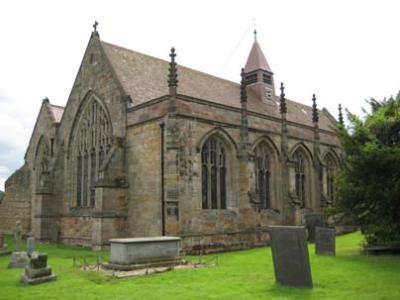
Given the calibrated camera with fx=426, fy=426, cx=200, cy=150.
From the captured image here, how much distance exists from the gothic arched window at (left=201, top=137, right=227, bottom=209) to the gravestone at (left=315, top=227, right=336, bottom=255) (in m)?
6.46

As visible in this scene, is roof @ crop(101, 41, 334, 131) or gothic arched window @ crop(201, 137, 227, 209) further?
roof @ crop(101, 41, 334, 131)

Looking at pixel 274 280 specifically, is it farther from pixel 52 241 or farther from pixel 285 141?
pixel 52 241

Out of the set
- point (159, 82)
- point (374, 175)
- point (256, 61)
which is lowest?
point (374, 175)

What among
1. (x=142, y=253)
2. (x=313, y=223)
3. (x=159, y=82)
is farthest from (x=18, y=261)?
(x=313, y=223)

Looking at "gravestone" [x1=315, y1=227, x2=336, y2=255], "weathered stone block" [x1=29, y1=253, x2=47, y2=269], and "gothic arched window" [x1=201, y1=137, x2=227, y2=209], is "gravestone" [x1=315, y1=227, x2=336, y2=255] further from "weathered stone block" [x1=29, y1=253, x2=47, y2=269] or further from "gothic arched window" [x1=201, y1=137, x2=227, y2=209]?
"weathered stone block" [x1=29, y1=253, x2=47, y2=269]

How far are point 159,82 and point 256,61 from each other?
11368 millimetres

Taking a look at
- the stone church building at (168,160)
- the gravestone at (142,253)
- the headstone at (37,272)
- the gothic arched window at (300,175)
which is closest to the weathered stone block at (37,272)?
the headstone at (37,272)

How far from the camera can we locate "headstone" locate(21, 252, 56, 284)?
1177cm

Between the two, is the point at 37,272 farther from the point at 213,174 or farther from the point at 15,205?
the point at 15,205

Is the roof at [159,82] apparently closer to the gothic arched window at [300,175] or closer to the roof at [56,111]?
the gothic arched window at [300,175]

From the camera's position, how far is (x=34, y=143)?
32.1m

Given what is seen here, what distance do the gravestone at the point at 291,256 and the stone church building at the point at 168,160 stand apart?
26.8ft

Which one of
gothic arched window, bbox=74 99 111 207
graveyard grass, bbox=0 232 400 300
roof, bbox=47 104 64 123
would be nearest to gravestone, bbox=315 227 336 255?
graveyard grass, bbox=0 232 400 300

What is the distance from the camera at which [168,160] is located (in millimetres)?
18969
